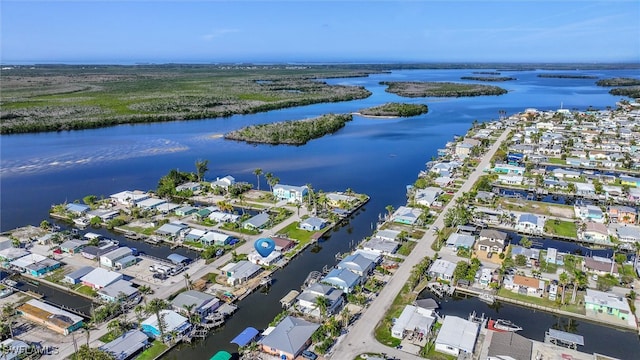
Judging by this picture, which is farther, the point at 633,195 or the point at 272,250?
the point at 633,195

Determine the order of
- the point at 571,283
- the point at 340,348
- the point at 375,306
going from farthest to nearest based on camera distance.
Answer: the point at 571,283
the point at 375,306
the point at 340,348

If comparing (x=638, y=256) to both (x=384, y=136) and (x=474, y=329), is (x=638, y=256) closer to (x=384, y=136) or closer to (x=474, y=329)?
(x=474, y=329)

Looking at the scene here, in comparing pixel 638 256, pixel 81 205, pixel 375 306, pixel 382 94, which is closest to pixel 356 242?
pixel 375 306

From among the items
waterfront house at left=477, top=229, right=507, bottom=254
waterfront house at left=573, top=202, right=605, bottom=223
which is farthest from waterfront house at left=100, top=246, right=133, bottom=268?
waterfront house at left=573, top=202, right=605, bottom=223

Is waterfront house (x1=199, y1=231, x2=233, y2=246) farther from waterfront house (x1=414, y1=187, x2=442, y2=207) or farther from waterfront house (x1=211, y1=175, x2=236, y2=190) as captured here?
waterfront house (x1=414, y1=187, x2=442, y2=207)

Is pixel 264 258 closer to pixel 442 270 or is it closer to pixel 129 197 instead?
pixel 442 270

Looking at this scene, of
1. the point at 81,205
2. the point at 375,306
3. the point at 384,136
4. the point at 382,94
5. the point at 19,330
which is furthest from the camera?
the point at 382,94
